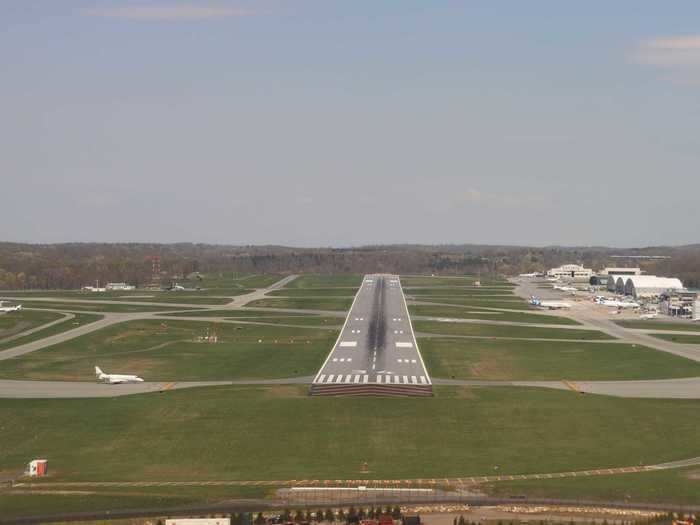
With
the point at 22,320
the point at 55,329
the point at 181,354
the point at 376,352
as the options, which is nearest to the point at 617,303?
the point at 376,352

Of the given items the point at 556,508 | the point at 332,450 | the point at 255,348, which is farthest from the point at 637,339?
the point at 556,508

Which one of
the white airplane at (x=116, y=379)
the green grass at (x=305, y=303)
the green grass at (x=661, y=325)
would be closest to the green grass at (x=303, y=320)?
the green grass at (x=305, y=303)

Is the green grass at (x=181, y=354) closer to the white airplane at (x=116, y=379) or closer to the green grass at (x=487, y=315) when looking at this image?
the white airplane at (x=116, y=379)

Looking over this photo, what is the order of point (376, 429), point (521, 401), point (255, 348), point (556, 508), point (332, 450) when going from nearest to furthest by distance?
point (556, 508) → point (332, 450) → point (376, 429) → point (521, 401) → point (255, 348)

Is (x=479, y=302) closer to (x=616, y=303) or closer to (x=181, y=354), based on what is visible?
(x=616, y=303)

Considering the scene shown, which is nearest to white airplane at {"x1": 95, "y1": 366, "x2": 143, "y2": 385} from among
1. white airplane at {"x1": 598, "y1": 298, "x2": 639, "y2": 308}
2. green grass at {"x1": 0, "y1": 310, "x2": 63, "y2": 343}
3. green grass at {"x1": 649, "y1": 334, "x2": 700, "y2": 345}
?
green grass at {"x1": 0, "y1": 310, "x2": 63, "y2": 343}

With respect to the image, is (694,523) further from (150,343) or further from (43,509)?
(150,343)

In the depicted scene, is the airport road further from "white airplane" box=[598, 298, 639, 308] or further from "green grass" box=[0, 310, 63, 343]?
"green grass" box=[0, 310, 63, 343]

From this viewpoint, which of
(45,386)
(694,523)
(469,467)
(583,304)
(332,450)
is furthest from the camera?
(583,304)
